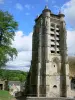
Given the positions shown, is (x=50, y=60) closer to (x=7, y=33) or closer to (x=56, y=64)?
(x=56, y=64)

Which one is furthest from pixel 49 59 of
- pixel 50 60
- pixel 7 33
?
pixel 7 33

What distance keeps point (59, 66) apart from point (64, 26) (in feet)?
31.4

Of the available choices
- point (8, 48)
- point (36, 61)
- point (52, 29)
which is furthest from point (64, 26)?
point (8, 48)

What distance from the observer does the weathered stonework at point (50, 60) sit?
1873 inches

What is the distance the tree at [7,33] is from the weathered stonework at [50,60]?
47.9 feet

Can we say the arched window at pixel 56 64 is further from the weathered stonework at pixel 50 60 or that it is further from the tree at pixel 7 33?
the tree at pixel 7 33

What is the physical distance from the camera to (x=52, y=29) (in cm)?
5200

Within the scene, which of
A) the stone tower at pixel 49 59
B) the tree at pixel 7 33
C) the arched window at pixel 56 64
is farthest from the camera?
the arched window at pixel 56 64

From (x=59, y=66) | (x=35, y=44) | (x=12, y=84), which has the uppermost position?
(x=35, y=44)

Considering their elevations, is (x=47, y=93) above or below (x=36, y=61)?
below

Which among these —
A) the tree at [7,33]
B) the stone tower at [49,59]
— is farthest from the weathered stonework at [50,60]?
the tree at [7,33]

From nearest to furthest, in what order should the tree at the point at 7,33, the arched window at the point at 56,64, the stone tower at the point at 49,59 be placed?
the tree at the point at 7,33 < the stone tower at the point at 49,59 < the arched window at the point at 56,64

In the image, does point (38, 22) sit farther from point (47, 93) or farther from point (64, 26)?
point (47, 93)

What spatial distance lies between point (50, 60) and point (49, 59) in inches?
16.5
